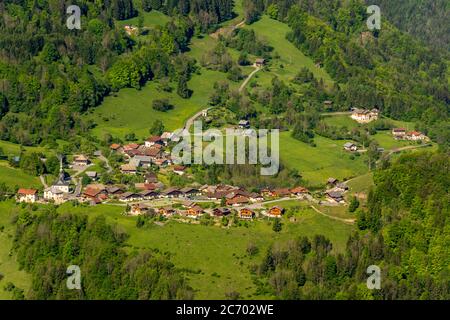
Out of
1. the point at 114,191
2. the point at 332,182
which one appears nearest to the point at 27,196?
the point at 114,191

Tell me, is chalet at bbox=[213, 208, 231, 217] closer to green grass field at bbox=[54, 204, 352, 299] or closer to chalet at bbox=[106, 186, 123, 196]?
green grass field at bbox=[54, 204, 352, 299]

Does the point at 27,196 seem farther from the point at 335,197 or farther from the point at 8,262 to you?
the point at 335,197

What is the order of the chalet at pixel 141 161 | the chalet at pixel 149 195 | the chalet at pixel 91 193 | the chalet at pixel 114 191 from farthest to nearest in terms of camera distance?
the chalet at pixel 141 161, the chalet at pixel 114 191, the chalet at pixel 149 195, the chalet at pixel 91 193

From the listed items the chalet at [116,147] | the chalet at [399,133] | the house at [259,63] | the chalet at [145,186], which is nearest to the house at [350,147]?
the chalet at [399,133]

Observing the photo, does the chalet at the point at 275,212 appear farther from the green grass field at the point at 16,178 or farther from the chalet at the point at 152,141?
the chalet at the point at 152,141

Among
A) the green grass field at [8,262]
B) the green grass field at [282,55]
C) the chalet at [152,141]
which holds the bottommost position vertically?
the green grass field at [282,55]

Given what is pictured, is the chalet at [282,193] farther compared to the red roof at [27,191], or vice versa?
the chalet at [282,193]

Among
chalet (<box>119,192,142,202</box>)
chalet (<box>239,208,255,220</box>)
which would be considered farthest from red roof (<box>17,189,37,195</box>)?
chalet (<box>239,208,255,220</box>)

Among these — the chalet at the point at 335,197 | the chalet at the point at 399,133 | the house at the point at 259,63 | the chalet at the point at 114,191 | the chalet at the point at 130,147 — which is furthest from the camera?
the house at the point at 259,63
